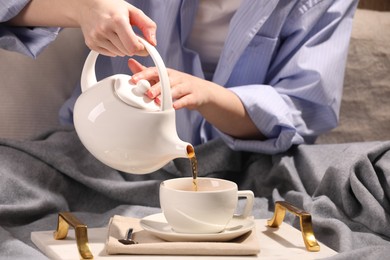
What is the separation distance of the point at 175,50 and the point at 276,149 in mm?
268

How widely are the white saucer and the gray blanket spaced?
0.12m

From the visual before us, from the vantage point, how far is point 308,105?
1.40 m

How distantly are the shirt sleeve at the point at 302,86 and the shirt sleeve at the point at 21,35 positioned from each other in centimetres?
33

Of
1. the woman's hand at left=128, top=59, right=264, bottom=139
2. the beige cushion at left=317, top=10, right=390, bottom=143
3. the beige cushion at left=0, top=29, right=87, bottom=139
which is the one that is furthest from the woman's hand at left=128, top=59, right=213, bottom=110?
the beige cushion at left=317, top=10, right=390, bottom=143

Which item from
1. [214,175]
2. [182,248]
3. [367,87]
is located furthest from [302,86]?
[182,248]

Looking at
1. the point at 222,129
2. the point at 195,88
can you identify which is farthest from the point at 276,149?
the point at 195,88

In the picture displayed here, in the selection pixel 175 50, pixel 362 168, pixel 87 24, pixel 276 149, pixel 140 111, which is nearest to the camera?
pixel 140 111

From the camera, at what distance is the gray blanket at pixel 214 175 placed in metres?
1.04

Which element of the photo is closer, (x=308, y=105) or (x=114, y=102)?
(x=114, y=102)

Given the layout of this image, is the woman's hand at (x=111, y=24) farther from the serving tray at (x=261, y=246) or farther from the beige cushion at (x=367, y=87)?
the beige cushion at (x=367, y=87)

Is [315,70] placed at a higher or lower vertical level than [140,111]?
lower

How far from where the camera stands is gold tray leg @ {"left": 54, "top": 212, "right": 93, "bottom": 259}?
0.84 meters

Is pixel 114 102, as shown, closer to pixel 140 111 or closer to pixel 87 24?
pixel 140 111

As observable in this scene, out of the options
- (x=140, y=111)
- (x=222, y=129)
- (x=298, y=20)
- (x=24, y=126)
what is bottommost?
(x=24, y=126)
